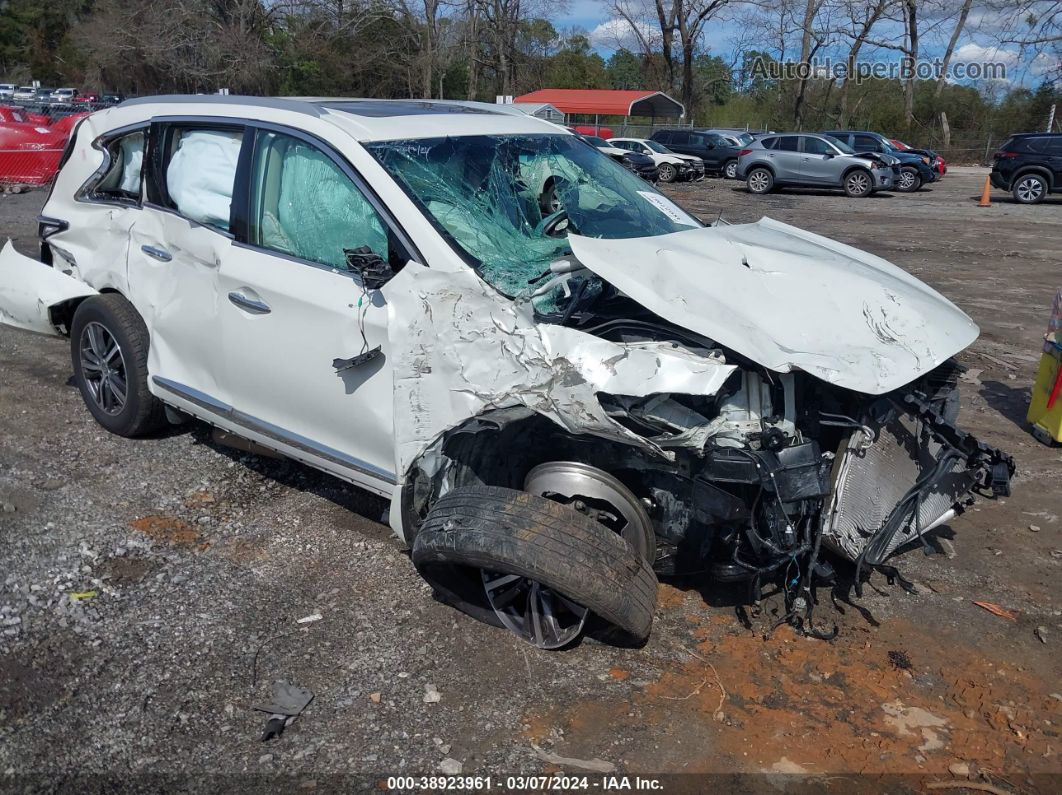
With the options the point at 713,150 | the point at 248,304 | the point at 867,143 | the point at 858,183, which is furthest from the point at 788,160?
the point at 248,304

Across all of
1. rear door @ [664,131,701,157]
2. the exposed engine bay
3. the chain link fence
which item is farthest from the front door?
rear door @ [664,131,701,157]

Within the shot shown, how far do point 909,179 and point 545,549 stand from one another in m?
24.5

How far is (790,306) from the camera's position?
333cm

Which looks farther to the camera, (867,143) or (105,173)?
(867,143)

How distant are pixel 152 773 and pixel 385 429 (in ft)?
4.56

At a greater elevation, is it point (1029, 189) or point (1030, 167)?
point (1030, 167)

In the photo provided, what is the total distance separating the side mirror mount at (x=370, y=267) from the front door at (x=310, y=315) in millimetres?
38

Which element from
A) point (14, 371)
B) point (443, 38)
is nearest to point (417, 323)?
point (14, 371)

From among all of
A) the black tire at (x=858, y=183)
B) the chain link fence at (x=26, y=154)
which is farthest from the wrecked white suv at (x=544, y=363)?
the black tire at (x=858, y=183)

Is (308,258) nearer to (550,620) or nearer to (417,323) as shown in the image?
(417,323)

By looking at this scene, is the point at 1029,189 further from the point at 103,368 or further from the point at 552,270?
the point at 103,368

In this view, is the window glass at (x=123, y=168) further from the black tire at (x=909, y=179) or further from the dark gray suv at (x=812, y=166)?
the black tire at (x=909, y=179)

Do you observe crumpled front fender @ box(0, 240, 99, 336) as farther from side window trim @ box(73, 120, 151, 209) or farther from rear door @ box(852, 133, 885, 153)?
rear door @ box(852, 133, 885, 153)

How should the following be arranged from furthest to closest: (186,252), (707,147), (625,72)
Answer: (625,72) → (707,147) → (186,252)
